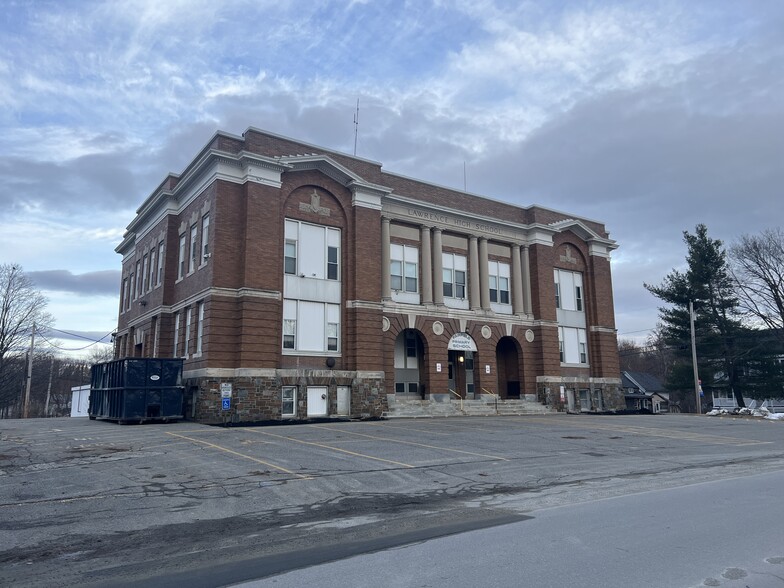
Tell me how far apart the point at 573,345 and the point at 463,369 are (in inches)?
380

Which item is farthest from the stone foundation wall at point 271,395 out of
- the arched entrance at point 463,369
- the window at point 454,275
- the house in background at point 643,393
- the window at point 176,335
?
the house in background at point 643,393

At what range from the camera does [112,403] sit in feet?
86.9

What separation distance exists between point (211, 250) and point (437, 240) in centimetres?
1402

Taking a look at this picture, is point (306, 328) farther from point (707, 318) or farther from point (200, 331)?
point (707, 318)

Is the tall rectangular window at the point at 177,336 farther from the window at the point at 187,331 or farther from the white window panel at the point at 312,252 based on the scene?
the white window panel at the point at 312,252

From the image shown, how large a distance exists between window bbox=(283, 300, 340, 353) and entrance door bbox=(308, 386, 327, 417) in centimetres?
189

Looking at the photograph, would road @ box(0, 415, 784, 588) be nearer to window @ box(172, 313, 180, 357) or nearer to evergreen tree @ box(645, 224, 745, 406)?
window @ box(172, 313, 180, 357)

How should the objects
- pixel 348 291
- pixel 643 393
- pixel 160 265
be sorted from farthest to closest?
pixel 643 393 < pixel 160 265 < pixel 348 291

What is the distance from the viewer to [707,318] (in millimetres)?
53438

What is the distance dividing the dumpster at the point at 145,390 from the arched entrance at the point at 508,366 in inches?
835

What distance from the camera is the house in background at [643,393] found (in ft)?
252

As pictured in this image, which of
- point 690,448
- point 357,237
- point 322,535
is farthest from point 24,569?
point 357,237

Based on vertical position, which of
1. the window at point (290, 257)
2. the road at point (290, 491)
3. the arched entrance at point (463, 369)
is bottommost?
the road at point (290, 491)

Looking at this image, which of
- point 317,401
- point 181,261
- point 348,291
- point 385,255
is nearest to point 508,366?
point 385,255
